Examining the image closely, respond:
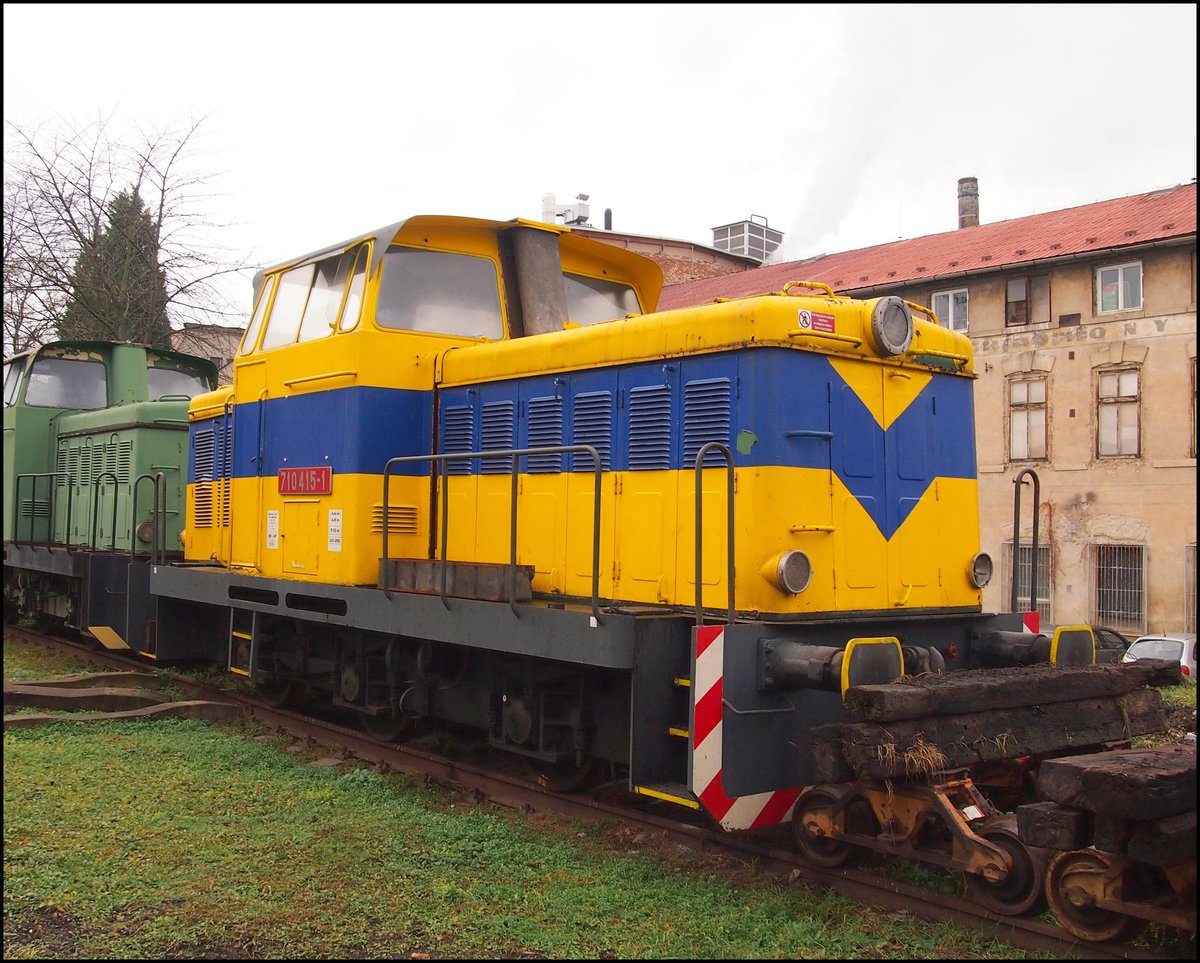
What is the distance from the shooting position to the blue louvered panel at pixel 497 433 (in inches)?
268

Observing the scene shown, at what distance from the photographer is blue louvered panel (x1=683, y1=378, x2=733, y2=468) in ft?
18.2

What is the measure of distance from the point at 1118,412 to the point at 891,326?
18.3 meters

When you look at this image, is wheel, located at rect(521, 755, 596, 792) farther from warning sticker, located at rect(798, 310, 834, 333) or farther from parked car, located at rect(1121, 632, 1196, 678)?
parked car, located at rect(1121, 632, 1196, 678)

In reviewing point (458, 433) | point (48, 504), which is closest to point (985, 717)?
point (458, 433)

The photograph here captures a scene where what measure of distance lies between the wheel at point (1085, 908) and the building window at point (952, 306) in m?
21.3

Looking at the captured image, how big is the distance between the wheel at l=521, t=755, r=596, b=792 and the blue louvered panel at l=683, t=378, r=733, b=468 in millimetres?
1902

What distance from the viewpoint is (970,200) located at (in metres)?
28.6

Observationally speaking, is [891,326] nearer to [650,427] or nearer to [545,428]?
[650,427]

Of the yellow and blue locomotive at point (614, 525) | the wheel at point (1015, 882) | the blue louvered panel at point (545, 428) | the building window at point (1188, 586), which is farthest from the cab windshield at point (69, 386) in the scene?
the building window at point (1188, 586)

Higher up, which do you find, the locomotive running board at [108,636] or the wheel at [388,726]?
the locomotive running board at [108,636]

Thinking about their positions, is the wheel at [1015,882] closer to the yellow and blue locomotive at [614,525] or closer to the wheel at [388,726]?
the yellow and blue locomotive at [614,525]

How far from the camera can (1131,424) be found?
21.6 m

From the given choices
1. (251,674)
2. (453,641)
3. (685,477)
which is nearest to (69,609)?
(251,674)

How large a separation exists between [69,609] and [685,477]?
9.02m
